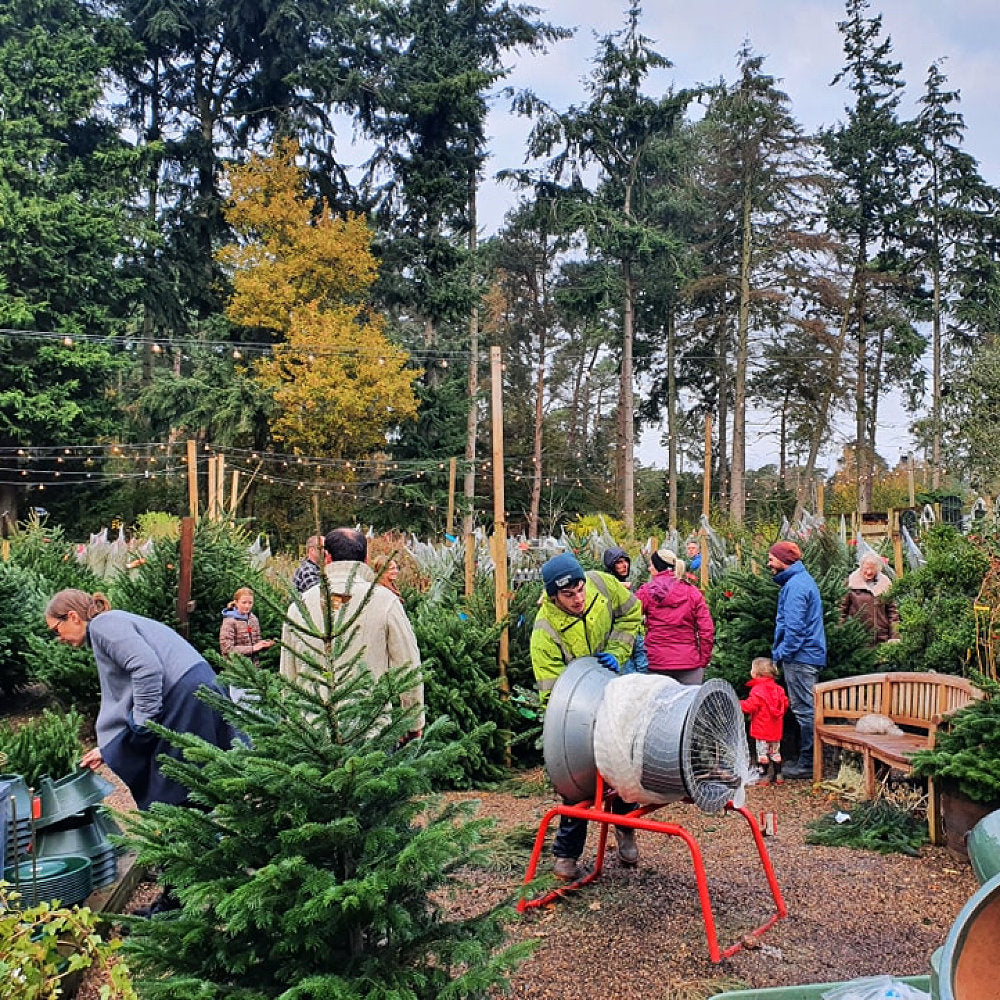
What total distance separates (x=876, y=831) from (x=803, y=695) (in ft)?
5.39

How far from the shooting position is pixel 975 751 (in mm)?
4414

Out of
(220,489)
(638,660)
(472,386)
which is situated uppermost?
(472,386)

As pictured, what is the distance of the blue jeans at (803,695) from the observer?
21.4ft

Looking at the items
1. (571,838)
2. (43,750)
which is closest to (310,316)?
(43,750)

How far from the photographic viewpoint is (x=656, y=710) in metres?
3.36

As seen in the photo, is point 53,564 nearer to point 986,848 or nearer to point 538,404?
point 986,848

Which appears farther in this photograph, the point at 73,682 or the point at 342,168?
the point at 342,168

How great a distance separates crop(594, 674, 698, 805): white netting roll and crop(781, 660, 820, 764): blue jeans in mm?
3389

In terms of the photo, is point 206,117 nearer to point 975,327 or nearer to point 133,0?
point 133,0

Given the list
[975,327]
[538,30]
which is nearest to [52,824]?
[975,327]

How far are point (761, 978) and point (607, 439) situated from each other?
121ft

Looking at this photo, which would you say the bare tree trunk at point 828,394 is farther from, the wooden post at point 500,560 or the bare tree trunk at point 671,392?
the wooden post at point 500,560

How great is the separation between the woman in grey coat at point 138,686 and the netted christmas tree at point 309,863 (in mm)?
1550

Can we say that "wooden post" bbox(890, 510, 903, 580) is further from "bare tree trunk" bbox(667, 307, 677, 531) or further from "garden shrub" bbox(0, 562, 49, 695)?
"bare tree trunk" bbox(667, 307, 677, 531)
